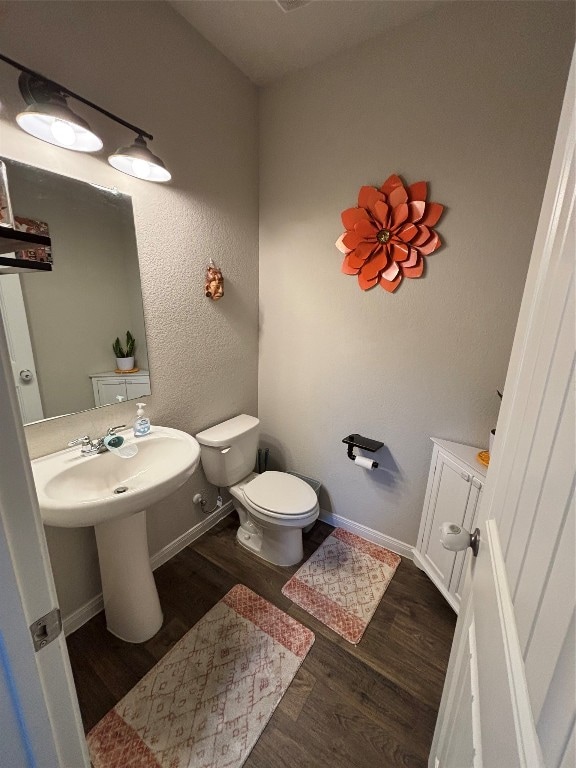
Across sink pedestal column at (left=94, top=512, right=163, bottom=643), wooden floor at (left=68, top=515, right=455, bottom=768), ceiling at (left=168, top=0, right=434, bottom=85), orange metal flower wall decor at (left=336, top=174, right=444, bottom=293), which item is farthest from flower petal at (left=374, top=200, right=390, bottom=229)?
wooden floor at (left=68, top=515, right=455, bottom=768)

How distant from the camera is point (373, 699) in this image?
3.86 feet

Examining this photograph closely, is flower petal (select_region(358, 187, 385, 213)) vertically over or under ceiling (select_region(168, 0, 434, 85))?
under

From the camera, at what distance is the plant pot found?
141cm

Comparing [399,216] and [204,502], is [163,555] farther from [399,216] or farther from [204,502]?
[399,216]

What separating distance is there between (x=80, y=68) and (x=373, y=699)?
2564 millimetres

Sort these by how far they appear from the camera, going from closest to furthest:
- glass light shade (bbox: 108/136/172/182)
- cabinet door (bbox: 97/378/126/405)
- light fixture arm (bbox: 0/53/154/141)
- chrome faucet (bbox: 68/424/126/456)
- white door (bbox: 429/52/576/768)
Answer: white door (bbox: 429/52/576/768), light fixture arm (bbox: 0/53/154/141), glass light shade (bbox: 108/136/172/182), chrome faucet (bbox: 68/424/126/456), cabinet door (bbox: 97/378/126/405)

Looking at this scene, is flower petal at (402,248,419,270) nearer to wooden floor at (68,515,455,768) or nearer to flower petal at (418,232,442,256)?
flower petal at (418,232,442,256)

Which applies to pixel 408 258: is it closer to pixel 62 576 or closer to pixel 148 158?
pixel 148 158

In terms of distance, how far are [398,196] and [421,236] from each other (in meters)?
0.23

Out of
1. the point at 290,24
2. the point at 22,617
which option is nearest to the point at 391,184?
the point at 290,24

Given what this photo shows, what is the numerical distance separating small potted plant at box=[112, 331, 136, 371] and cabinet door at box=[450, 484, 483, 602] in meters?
1.61

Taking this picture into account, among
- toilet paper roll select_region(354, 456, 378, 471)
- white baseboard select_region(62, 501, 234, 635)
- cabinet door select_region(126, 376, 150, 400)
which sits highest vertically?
cabinet door select_region(126, 376, 150, 400)

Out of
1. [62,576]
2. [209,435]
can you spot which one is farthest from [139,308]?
[62,576]

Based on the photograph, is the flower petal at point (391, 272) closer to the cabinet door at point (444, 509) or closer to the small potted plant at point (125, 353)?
the cabinet door at point (444, 509)
